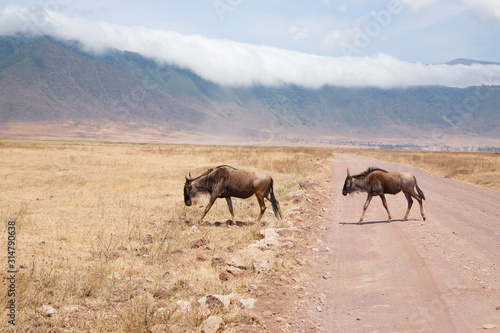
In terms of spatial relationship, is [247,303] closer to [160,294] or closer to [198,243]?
[160,294]

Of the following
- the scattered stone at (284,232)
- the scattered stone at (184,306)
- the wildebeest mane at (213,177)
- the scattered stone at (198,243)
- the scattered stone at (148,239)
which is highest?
the wildebeest mane at (213,177)

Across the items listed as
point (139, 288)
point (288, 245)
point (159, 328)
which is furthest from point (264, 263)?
point (159, 328)

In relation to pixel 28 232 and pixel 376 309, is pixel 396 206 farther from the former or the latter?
pixel 28 232

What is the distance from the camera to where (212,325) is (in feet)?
18.5

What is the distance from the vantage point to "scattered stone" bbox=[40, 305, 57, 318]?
19.9 feet

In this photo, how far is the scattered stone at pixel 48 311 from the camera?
607 cm

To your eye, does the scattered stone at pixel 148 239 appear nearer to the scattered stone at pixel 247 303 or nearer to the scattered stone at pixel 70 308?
the scattered stone at pixel 70 308

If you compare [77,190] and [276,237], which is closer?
[276,237]

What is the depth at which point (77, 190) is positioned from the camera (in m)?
21.6

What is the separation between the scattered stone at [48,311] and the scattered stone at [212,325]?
2.24 metres

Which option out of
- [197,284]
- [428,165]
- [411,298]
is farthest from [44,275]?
[428,165]

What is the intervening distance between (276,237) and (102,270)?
4418 mm

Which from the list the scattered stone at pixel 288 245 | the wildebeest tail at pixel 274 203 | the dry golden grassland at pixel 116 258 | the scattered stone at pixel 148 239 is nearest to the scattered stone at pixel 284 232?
the dry golden grassland at pixel 116 258

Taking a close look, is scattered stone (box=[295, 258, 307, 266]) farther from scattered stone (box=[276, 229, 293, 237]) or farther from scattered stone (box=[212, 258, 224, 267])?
scattered stone (box=[276, 229, 293, 237])
